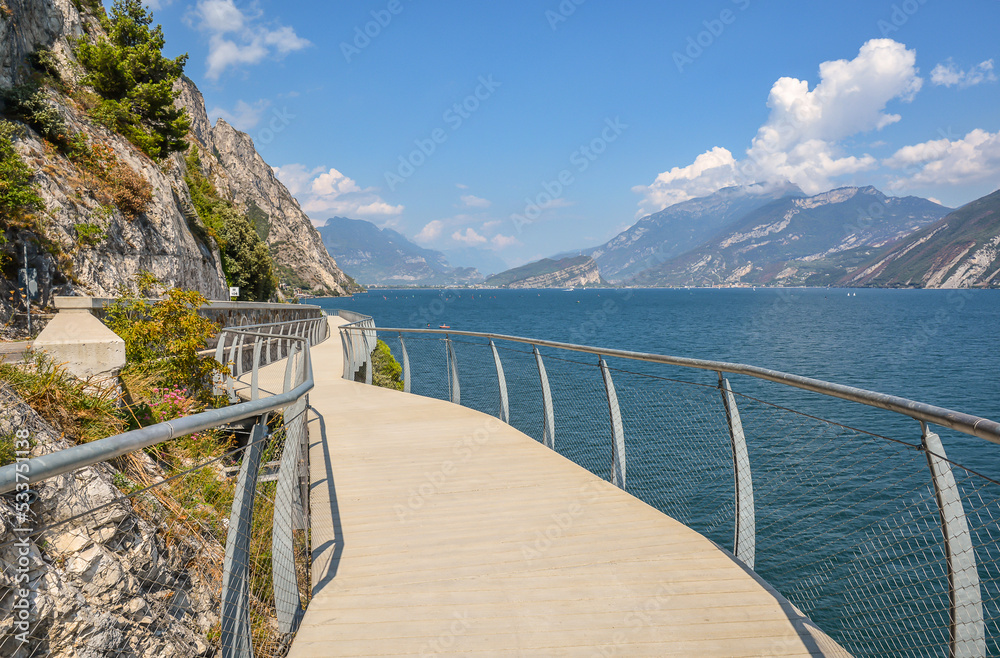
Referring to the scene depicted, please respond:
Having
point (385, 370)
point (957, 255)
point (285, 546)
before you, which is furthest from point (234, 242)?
point (957, 255)

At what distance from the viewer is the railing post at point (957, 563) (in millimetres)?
2133

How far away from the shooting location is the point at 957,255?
548ft

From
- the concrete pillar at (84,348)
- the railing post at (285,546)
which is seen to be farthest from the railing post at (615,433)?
the concrete pillar at (84,348)

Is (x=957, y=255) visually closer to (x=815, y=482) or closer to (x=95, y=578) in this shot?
(x=815, y=482)

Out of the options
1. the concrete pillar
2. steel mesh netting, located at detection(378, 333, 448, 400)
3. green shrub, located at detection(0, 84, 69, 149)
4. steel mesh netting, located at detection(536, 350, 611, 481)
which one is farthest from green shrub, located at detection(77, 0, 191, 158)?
steel mesh netting, located at detection(536, 350, 611, 481)

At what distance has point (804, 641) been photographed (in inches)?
107

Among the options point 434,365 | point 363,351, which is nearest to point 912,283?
point 434,365

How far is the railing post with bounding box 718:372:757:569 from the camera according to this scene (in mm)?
3619

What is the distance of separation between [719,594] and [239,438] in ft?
27.8

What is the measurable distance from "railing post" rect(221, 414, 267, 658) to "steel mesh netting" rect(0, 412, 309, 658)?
1.9 inches

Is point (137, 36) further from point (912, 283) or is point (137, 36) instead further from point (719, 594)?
point (912, 283)

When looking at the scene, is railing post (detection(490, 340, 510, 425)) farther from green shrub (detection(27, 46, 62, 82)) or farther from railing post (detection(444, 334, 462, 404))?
green shrub (detection(27, 46, 62, 82))

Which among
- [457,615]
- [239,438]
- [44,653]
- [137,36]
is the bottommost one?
[239,438]

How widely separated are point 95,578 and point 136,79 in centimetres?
2728
